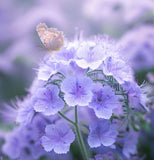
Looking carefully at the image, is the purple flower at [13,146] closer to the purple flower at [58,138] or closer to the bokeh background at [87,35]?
the bokeh background at [87,35]

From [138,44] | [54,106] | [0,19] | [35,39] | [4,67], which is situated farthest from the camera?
[0,19]

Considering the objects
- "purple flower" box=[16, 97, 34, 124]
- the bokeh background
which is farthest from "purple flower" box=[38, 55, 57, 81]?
the bokeh background

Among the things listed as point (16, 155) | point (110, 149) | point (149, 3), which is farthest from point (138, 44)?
point (16, 155)

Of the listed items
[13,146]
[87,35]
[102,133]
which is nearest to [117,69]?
[102,133]

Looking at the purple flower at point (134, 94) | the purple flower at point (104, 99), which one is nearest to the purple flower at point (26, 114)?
the purple flower at point (104, 99)

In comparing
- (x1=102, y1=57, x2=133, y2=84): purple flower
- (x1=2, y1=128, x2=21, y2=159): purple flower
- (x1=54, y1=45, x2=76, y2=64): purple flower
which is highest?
(x1=54, y1=45, x2=76, y2=64): purple flower

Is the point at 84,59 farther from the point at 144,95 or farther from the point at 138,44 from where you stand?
the point at 138,44

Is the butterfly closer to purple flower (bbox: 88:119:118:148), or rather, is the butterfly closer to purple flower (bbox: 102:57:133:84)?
purple flower (bbox: 102:57:133:84)

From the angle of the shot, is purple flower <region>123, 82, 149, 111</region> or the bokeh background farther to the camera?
the bokeh background
